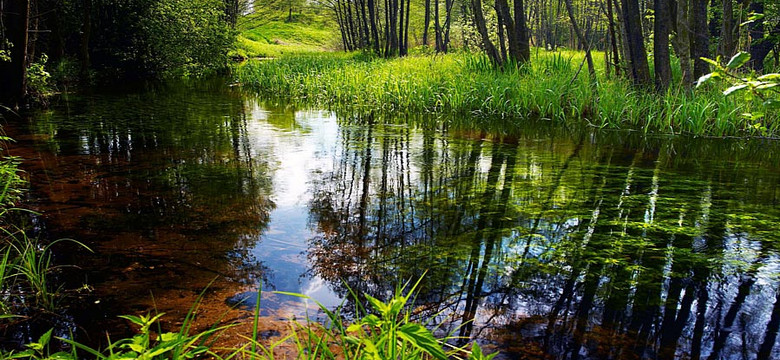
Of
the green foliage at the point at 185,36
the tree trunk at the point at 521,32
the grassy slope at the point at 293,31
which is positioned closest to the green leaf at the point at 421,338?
the tree trunk at the point at 521,32

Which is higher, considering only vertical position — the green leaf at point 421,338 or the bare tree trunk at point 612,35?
the bare tree trunk at point 612,35

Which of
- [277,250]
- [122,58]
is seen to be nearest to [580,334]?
[277,250]

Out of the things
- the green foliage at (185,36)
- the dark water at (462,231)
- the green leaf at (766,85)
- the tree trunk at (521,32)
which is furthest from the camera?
the green foliage at (185,36)

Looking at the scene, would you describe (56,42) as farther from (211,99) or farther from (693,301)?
(693,301)

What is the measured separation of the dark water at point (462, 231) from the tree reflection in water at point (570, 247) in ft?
0.04

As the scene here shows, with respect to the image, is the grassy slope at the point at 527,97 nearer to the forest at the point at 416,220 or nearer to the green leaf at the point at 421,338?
the forest at the point at 416,220

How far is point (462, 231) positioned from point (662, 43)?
534 centimetres

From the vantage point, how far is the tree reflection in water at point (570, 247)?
1.88m

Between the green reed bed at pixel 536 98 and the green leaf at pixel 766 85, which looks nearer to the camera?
the green leaf at pixel 766 85

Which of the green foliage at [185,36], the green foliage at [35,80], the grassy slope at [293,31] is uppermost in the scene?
the grassy slope at [293,31]

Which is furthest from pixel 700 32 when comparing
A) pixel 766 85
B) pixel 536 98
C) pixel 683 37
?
pixel 766 85

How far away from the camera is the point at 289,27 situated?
2003 inches

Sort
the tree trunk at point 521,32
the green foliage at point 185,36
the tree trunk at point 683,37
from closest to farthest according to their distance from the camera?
the tree trunk at point 683,37
the tree trunk at point 521,32
the green foliage at point 185,36

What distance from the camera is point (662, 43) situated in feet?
21.6
